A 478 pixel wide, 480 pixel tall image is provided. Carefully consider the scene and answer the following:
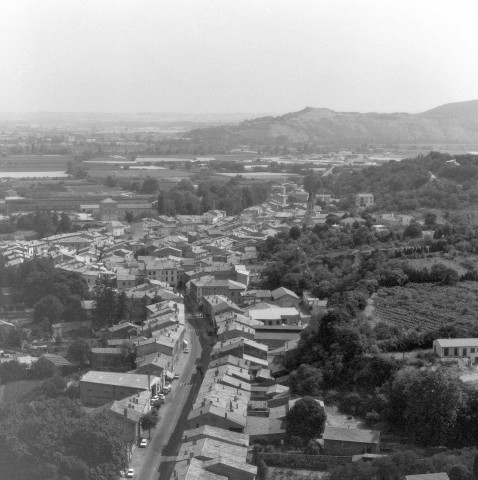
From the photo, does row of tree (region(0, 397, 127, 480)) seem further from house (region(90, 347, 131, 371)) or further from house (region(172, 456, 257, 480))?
house (region(90, 347, 131, 371))

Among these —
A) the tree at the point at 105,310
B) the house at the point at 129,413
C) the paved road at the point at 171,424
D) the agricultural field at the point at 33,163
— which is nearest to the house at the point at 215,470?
the paved road at the point at 171,424

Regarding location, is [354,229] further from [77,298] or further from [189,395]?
[189,395]

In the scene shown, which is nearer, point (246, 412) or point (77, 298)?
point (246, 412)

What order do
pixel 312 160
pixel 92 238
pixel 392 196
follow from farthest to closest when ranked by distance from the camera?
pixel 312 160 < pixel 392 196 < pixel 92 238

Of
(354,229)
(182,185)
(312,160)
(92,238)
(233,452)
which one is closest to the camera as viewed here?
(233,452)

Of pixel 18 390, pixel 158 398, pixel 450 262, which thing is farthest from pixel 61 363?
pixel 450 262

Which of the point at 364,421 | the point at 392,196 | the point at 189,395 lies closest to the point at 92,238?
the point at 392,196
